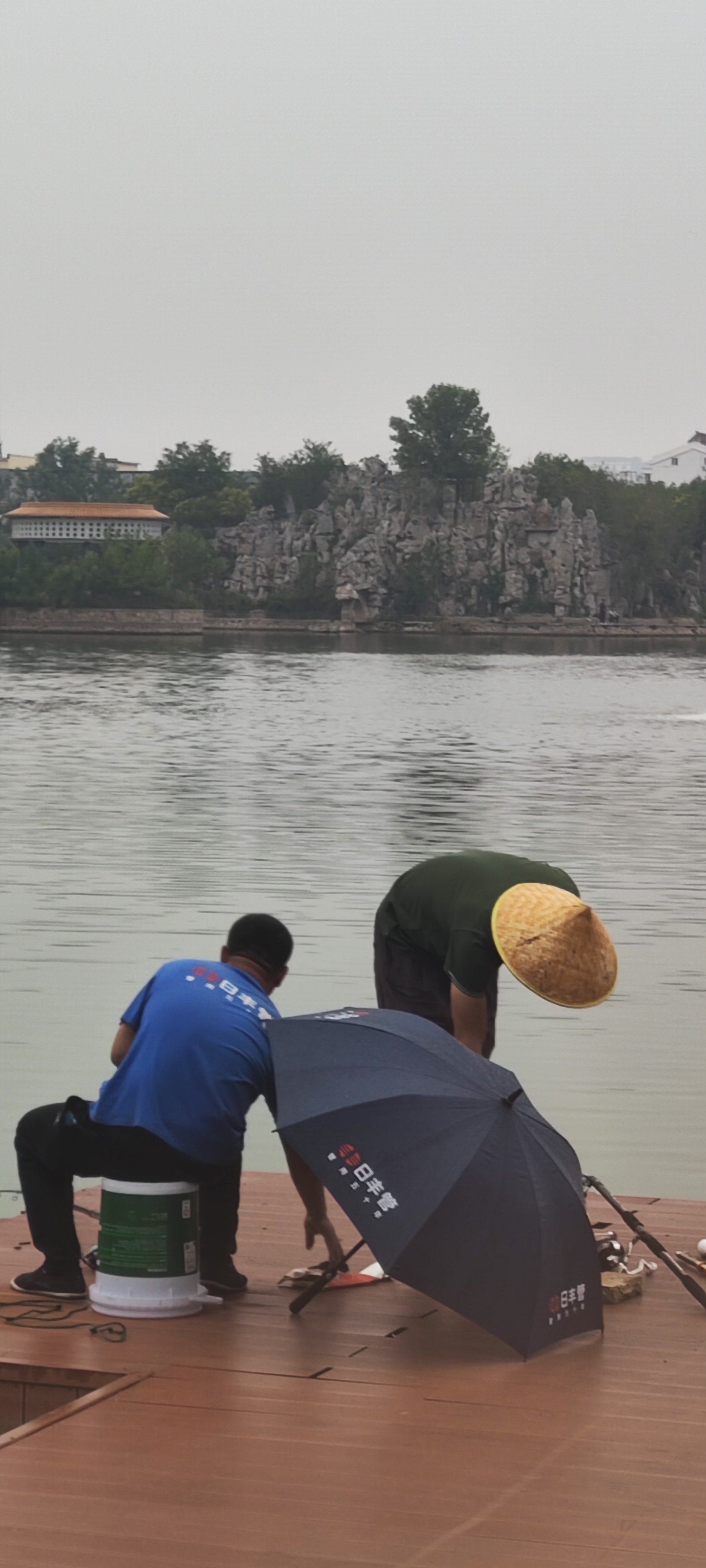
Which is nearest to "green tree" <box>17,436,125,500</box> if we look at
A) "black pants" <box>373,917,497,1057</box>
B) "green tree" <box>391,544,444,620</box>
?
"green tree" <box>391,544,444,620</box>

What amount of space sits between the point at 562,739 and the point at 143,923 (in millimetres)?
26374

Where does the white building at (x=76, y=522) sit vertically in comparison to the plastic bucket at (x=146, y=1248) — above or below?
above

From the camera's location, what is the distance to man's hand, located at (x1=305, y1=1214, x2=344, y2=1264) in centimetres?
568

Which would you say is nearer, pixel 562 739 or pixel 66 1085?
pixel 66 1085

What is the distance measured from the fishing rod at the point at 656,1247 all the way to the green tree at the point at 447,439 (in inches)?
5111

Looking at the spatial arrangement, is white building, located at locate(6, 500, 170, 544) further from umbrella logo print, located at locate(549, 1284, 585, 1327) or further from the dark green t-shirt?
umbrella logo print, located at locate(549, 1284, 585, 1327)

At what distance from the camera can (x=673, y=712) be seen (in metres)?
51.8

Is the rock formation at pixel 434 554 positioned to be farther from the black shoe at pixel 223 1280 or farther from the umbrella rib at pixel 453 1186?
the umbrella rib at pixel 453 1186

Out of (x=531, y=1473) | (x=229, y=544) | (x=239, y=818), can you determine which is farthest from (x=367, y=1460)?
(x=229, y=544)

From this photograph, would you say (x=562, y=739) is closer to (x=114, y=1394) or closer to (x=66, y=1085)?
(x=66, y=1085)

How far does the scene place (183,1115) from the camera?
5.44 meters

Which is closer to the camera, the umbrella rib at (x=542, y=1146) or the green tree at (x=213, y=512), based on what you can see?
the umbrella rib at (x=542, y=1146)

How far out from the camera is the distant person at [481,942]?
5762 millimetres

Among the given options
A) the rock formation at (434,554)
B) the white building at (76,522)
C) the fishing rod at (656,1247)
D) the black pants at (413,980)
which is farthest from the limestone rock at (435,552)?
the fishing rod at (656,1247)
